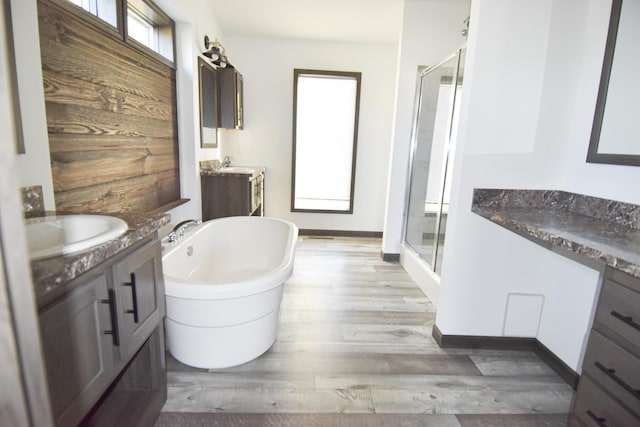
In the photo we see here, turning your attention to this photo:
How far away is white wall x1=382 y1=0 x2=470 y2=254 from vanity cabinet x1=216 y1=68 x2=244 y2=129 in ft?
5.90

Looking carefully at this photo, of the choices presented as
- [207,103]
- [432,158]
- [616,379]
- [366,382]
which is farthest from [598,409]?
[207,103]

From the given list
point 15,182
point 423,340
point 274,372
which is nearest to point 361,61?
point 423,340

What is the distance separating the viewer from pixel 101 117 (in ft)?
6.34

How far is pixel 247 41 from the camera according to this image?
4.25 m

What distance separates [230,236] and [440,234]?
1858 mm

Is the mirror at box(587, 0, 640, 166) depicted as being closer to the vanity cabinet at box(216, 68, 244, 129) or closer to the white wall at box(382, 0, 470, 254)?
the white wall at box(382, 0, 470, 254)

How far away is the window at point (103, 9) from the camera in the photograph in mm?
1796

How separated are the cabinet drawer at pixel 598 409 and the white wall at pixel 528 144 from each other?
2.44 feet

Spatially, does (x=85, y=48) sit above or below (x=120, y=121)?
above

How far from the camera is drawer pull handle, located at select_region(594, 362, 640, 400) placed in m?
0.98

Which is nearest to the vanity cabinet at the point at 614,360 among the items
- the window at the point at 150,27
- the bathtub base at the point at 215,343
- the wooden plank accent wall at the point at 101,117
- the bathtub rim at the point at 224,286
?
the bathtub rim at the point at 224,286

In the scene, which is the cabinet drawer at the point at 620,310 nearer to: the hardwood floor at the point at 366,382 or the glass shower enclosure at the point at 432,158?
the hardwood floor at the point at 366,382

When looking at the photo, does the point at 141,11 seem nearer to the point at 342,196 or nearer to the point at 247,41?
the point at 247,41

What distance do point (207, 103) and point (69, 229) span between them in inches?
100
